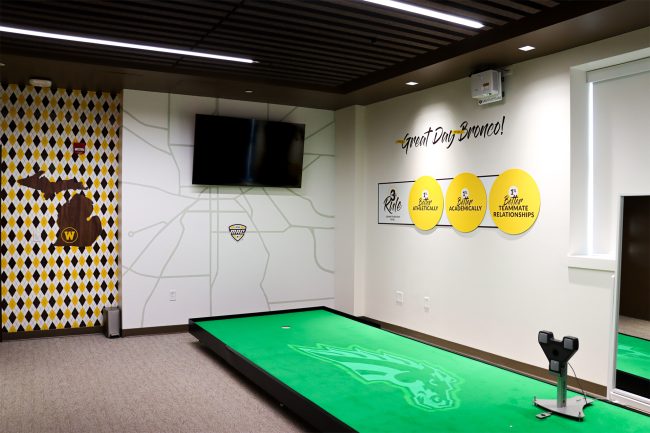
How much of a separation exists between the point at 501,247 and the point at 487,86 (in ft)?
5.21

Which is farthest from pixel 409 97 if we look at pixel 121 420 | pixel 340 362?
pixel 121 420

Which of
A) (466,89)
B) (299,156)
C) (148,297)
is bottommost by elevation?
(148,297)

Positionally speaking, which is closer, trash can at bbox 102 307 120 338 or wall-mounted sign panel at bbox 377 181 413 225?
trash can at bbox 102 307 120 338

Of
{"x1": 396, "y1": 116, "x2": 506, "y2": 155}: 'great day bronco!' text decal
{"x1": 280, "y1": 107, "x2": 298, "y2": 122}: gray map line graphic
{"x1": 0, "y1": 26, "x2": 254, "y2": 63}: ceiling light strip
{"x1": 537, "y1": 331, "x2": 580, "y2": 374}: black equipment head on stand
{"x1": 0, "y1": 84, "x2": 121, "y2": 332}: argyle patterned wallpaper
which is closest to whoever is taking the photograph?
{"x1": 537, "y1": 331, "x2": 580, "y2": 374}: black equipment head on stand

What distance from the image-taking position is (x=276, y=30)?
4691 millimetres

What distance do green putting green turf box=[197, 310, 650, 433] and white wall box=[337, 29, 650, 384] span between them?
3.07ft

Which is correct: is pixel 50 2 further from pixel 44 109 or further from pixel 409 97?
pixel 409 97

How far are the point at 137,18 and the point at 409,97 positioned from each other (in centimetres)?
346

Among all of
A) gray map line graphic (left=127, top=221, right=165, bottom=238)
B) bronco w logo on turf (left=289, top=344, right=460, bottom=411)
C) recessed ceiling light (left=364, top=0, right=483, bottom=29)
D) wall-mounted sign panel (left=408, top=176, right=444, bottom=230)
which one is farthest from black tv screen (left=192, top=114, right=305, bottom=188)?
recessed ceiling light (left=364, top=0, right=483, bottom=29)

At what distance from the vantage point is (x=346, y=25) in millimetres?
4570

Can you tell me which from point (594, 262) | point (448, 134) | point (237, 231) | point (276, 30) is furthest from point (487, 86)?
point (237, 231)

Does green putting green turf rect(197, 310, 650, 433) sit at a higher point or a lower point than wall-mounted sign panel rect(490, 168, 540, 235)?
lower

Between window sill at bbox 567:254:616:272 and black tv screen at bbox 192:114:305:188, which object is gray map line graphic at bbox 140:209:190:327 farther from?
window sill at bbox 567:254:616:272

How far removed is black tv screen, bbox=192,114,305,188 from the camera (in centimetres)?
694
